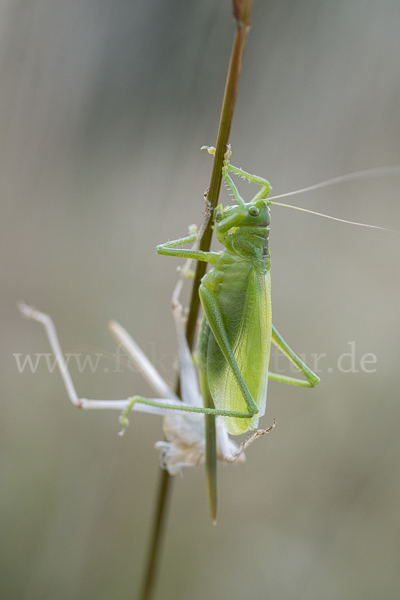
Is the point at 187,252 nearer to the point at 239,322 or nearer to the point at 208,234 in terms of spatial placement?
the point at 208,234

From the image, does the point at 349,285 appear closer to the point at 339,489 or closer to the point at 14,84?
the point at 339,489

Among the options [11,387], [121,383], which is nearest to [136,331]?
[121,383]

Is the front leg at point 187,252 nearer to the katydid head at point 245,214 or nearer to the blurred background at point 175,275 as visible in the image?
the katydid head at point 245,214

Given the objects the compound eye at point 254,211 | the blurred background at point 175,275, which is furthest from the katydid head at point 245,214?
the blurred background at point 175,275

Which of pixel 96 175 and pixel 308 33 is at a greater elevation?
pixel 308 33

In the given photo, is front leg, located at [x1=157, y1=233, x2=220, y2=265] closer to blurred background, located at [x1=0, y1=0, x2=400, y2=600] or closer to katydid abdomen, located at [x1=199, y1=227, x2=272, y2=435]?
katydid abdomen, located at [x1=199, y1=227, x2=272, y2=435]

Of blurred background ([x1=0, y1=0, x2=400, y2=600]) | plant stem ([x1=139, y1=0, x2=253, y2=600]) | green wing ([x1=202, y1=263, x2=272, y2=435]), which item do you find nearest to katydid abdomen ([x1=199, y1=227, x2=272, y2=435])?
green wing ([x1=202, y1=263, x2=272, y2=435])
